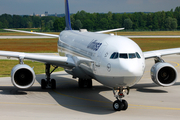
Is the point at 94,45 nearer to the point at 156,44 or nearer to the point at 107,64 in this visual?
the point at 107,64

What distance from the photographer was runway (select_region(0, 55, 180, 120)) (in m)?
15.4

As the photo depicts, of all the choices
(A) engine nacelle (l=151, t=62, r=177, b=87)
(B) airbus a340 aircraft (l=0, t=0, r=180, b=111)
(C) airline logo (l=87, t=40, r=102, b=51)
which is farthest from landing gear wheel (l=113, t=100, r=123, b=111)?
(A) engine nacelle (l=151, t=62, r=177, b=87)

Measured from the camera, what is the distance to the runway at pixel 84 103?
15414mm

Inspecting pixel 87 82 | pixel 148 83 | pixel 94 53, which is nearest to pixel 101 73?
pixel 94 53

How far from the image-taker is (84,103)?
1830cm

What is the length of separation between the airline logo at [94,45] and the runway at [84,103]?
3.22m

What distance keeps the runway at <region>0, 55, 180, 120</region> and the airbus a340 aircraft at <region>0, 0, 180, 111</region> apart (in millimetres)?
909

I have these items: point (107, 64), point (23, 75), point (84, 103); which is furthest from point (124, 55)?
point (23, 75)

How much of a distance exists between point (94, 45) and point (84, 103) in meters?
3.45

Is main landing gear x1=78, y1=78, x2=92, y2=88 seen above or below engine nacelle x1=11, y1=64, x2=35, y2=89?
below

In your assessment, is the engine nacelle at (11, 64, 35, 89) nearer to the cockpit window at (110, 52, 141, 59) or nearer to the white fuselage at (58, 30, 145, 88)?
the white fuselage at (58, 30, 145, 88)

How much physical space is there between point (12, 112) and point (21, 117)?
48.0 inches

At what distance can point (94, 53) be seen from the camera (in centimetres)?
1742

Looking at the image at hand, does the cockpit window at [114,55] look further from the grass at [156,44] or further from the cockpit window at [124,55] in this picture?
the grass at [156,44]
